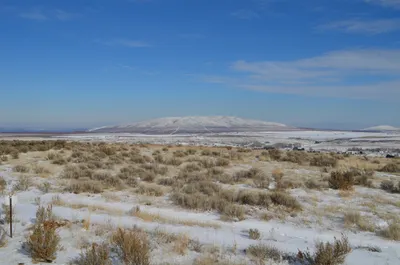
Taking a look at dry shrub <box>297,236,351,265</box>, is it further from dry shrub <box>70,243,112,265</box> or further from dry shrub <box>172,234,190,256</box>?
dry shrub <box>70,243,112,265</box>

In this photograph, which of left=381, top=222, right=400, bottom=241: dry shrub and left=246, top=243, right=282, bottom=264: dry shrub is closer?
left=246, top=243, right=282, bottom=264: dry shrub

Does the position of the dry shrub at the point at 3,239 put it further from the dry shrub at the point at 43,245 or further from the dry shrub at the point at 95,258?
the dry shrub at the point at 95,258

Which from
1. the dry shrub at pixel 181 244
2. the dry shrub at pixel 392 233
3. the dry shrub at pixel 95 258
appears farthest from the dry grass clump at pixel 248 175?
the dry shrub at pixel 95 258

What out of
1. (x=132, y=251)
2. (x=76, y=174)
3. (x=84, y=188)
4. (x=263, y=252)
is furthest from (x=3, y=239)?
(x=76, y=174)

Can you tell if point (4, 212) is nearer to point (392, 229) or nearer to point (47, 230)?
point (47, 230)

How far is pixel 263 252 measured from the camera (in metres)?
5.15

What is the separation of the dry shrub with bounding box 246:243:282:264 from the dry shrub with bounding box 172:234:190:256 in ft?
3.41

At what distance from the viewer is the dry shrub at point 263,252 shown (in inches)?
200

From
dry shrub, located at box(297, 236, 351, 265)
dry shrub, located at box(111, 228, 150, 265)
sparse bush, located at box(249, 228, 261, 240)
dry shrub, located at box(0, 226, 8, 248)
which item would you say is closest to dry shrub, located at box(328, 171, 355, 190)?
sparse bush, located at box(249, 228, 261, 240)

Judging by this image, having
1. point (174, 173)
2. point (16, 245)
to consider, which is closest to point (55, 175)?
point (174, 173)

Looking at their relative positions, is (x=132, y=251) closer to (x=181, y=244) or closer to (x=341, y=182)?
(x=181, y=244)

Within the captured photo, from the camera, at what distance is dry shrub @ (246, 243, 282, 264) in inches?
200

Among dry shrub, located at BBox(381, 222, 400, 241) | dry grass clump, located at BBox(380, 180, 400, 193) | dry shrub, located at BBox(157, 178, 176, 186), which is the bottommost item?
dry grass clump, located at BBox(380, 180, 400, 193)

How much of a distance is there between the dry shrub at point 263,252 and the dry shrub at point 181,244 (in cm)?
104
